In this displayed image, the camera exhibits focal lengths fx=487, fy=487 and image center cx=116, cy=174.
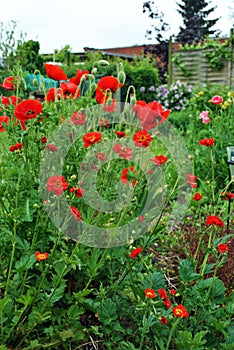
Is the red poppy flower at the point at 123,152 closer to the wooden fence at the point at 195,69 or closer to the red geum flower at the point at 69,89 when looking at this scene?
the red geum flower at the point at 69,89

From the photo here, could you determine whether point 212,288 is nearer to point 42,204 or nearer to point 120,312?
point 120,312

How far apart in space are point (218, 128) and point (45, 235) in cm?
277

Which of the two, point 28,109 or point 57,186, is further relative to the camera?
point 28,109

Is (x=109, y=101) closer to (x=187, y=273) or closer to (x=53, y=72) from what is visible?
(x=53, y=72)

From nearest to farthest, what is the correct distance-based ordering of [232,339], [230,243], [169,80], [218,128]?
[232,339] < [230,243] < [218,128] < [169,80]

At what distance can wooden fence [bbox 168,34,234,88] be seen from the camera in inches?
379

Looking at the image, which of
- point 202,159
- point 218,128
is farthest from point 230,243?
point 218,128

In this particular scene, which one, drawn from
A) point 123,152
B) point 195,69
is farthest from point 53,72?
point 195,69

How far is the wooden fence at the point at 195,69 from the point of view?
9.62 metres

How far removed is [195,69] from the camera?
33.1 ft

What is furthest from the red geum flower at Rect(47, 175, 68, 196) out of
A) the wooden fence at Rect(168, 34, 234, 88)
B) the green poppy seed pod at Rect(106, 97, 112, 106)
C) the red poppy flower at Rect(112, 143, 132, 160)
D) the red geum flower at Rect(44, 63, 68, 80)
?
the wooden fence at Rect(168, 34, 234, 88)

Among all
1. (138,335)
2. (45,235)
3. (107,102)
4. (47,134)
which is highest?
(107,102)

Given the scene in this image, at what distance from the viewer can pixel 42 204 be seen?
1.64m

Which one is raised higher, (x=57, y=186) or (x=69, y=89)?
(x=69, y=89)
